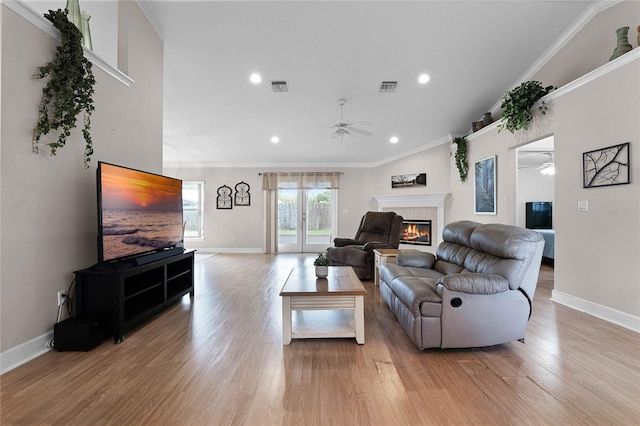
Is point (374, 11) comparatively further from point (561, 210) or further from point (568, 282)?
point (568, 282)

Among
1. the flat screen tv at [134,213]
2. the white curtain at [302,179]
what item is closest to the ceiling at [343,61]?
the white curtain at [302,179]

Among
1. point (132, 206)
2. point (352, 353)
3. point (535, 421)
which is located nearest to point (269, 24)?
point (132, 206)

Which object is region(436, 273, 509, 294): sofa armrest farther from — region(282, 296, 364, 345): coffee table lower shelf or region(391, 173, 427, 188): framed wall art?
region(391, 173, 427, 188): framed wall art

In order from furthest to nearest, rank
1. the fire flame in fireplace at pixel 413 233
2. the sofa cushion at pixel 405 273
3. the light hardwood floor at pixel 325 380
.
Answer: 1. the fire flame in fireplace at pixel 413 233
2. the sofa cushion at pixel 405 273
3. the light hardwood floor at pixel 325 380

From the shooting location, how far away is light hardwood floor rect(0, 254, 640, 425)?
1.48m

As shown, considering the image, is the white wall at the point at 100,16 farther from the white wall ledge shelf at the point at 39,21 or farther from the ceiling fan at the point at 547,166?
the ceiling fan at the point at 547,166

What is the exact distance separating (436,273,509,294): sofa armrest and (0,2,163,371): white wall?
2.98 meters

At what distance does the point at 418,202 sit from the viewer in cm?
647

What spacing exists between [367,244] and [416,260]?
118 centimetres

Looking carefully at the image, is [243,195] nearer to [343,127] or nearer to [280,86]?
[280,86]

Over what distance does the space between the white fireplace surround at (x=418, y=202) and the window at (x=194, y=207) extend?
15.3 ft

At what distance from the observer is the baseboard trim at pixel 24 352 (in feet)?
6.15

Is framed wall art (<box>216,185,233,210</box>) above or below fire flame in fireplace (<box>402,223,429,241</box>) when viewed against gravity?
above

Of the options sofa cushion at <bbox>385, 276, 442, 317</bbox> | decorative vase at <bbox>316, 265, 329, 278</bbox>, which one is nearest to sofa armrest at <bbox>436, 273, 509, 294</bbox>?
sofa cushion at <bbox>385, 276, 442, 317</bbox>
